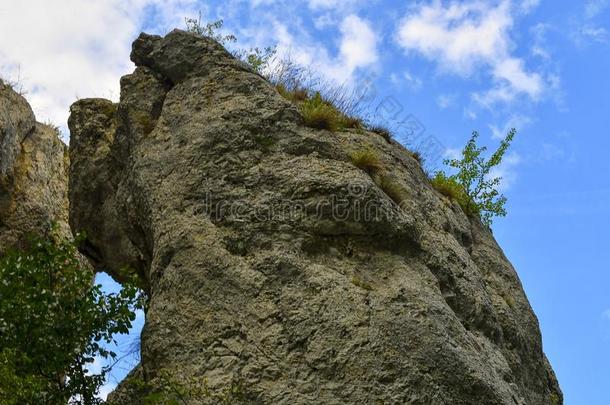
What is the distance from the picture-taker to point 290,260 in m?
10.1

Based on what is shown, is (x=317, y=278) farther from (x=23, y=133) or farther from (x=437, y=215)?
(x=23, y=133)

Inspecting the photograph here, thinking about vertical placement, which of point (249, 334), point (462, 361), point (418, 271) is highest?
point (418, 271)

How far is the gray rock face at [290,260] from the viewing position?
9258mm

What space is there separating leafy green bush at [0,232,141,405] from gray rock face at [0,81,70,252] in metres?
10.2

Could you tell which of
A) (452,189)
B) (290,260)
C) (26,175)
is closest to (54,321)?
(290,260)

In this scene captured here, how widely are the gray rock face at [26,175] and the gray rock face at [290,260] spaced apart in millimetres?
8348

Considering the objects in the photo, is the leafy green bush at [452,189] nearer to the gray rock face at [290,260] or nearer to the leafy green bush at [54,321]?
the gray rock face at [290,260]

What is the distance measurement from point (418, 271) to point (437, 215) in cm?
199

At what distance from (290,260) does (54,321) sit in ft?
9.44

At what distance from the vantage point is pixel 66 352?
10.1 metres

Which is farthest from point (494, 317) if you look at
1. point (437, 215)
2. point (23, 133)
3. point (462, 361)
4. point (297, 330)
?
point (23, 133)

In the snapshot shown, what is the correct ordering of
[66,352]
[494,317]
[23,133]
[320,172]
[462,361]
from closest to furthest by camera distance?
[462,361]
[66,352]
[320,172]
[494,317]
[23,133]

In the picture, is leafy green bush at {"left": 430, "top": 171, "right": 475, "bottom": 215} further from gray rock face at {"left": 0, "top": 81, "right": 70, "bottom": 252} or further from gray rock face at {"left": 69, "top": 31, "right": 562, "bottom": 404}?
gray rock face at {"left": 0, "top": 81, "right": 70, "bottom": 252}

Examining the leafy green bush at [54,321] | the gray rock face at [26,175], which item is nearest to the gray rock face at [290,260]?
the leafy green bush at [54,321]
